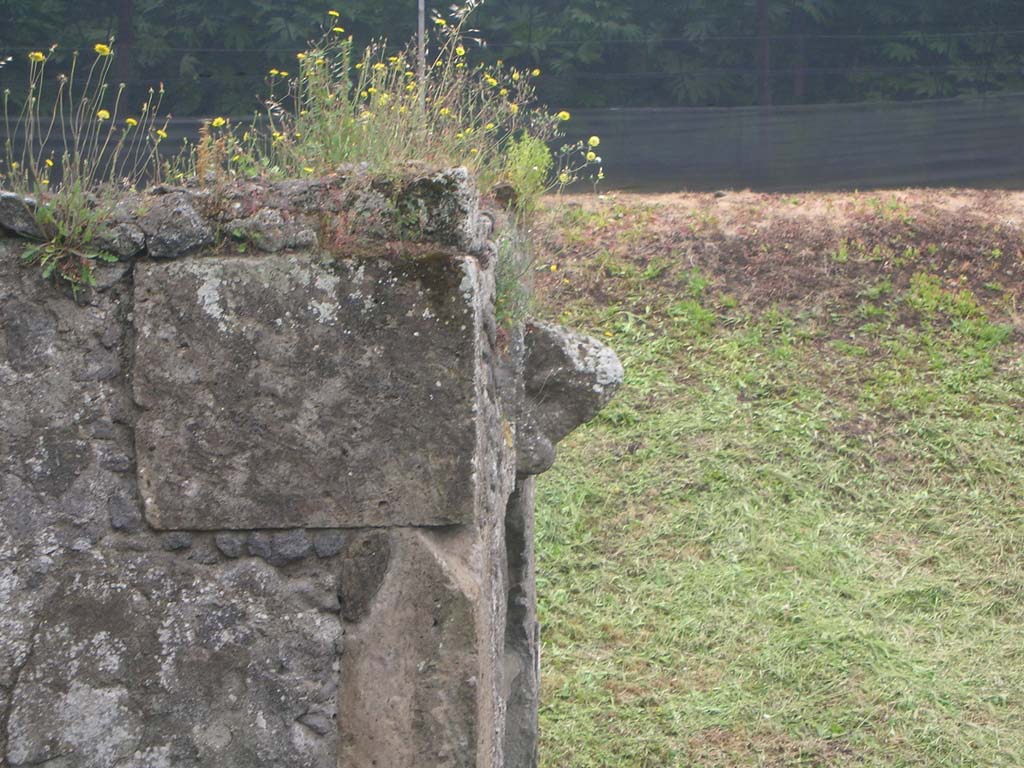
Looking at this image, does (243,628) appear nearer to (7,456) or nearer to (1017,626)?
(7,456)

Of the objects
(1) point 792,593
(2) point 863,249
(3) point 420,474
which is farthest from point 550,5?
(3) point 420,474

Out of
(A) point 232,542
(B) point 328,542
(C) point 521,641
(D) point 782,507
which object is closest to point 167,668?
(A) point 232,542

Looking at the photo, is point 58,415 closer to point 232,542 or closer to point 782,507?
point 232,542

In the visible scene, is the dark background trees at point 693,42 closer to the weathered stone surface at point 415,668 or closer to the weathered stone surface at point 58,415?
the weathered stone surface at point 58,415

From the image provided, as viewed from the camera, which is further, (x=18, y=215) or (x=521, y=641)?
(x=521, y=641)

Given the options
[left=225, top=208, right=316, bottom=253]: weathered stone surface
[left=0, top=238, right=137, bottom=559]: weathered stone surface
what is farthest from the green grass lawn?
[left=225, top=208, right=316, bottom=253]: weathered stone surface

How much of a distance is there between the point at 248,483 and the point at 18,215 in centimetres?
64

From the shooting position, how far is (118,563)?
2.21 metres

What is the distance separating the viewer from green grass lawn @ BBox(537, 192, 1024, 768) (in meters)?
5.21

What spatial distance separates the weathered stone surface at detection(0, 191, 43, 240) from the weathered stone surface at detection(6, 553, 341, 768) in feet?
1.99

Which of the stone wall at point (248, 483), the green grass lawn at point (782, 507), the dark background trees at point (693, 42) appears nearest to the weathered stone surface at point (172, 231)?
the stone wall at point (248, 483)

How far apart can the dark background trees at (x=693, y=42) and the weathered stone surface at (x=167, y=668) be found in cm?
705

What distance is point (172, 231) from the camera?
2197 millimetres

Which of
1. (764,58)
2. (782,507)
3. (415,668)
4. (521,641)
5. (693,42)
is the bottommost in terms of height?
(782,507)
